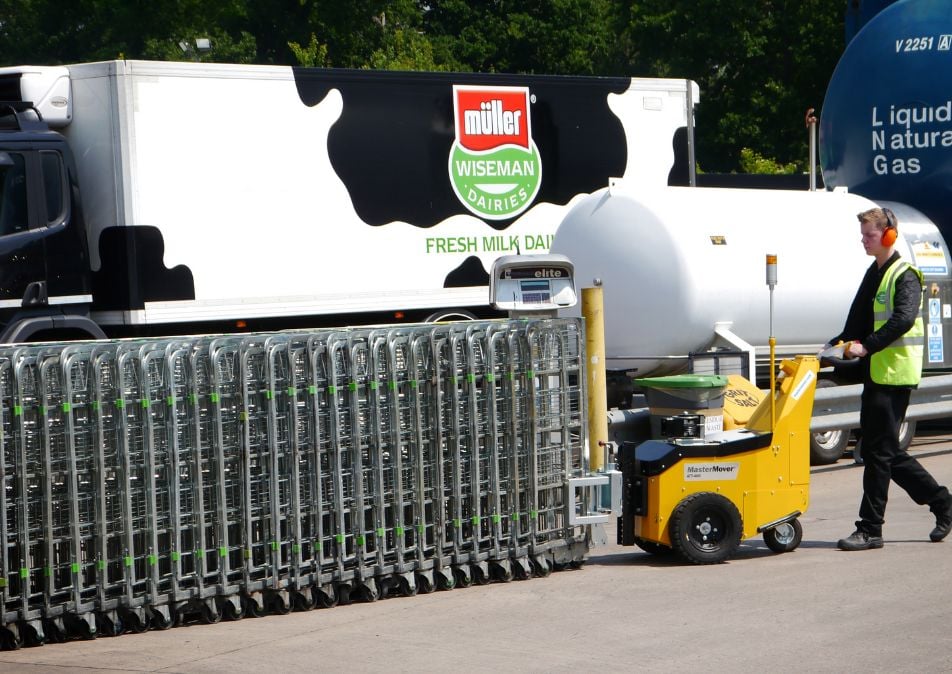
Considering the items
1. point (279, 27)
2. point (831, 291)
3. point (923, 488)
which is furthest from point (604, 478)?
point (279, 27)

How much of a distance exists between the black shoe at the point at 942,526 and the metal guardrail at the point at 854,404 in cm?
304

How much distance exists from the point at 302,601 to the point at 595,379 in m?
2.21

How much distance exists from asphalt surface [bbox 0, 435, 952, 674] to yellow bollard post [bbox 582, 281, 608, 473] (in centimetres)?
68

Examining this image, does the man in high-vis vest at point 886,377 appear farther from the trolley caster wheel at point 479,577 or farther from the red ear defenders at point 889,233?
the trolley caster wheel at point 479,577

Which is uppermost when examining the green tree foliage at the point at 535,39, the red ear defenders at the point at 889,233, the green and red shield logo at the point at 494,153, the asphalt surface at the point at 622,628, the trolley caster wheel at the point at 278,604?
the green tree foliage at the point at 535,39

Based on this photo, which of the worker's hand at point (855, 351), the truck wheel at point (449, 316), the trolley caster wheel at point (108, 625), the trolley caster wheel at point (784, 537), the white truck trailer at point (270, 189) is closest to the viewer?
the trolley caster wheel at point (108, 625)

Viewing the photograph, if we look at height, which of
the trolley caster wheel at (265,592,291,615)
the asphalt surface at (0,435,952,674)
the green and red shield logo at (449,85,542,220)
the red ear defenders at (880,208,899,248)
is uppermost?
the green and red shield logo at (449,85,542,220)

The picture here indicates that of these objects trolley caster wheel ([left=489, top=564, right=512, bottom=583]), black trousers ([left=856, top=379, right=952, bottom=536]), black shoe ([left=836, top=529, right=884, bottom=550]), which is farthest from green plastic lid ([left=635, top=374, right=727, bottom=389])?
trolley caster wheel ([left=489, top=564, right=512, bottom=583])

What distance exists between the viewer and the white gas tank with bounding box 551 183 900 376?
1191 cm

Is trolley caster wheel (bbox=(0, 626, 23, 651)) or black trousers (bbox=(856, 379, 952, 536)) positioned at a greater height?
black trousers (bbox=(856, 379, 952, 536))

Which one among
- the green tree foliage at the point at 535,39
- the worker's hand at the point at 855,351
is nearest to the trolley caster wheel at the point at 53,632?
the worker's hand at the point at 855,351

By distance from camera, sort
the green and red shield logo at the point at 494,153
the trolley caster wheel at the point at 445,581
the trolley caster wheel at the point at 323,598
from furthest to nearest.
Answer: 1. the green and red shield logo at the point at 494,153
2. the trolley caster wheel at the point at 445,581
3. the trolley caster wheel at the point at 323,598

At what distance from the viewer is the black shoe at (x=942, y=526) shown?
8703 millimetres

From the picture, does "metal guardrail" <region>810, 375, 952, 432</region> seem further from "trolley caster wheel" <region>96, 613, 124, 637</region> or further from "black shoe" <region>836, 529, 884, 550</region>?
"trolley caster wheel" <region>96, 613, 124, 637</region>
